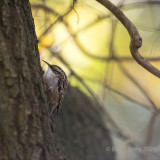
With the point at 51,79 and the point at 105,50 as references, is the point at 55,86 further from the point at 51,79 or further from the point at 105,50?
the point at 105,50

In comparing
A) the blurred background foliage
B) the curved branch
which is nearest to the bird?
the blurred background foliage

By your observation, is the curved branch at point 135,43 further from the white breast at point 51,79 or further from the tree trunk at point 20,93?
the white breast at point 51,79

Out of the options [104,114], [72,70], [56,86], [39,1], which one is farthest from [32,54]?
[104,114]

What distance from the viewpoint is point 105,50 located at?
5.49 metres

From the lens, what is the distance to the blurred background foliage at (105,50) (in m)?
4.18

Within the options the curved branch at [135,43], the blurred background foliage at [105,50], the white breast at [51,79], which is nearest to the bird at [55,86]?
A: the white breast at [51,79]

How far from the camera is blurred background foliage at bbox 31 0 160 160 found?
4.18 meters

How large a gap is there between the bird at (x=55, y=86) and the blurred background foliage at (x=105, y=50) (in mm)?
716

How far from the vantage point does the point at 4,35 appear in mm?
1974

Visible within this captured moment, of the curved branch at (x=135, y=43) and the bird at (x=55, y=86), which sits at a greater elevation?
the curved branch at (x=135, y=43)

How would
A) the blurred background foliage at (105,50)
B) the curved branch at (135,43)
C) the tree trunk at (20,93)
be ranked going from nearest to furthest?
the tree trunk at (20,93), the curved branch at (135,43), the blurred background foliage at (105,50)

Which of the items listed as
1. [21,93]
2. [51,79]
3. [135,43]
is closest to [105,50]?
A: [51,79]

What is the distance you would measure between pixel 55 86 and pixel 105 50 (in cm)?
226

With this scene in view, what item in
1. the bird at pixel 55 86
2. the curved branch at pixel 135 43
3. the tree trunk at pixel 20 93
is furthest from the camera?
the bird at pixel 55 86
